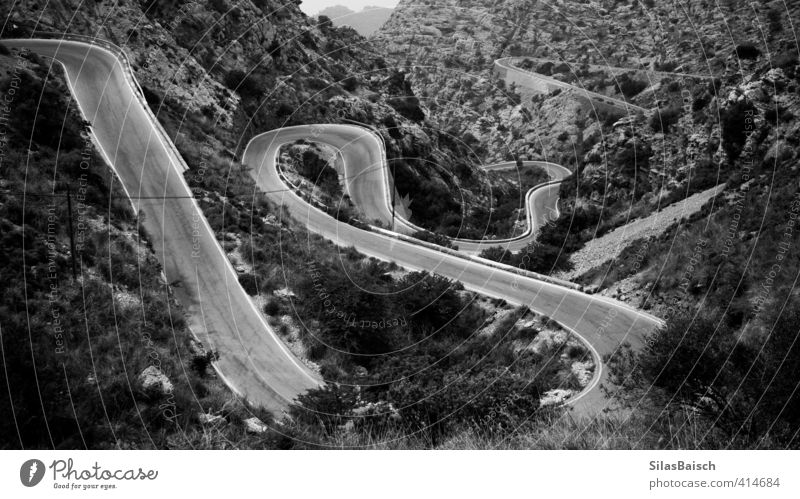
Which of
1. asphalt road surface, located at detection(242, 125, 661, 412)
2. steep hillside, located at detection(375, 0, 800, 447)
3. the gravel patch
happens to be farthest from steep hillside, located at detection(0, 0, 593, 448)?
the gravel patch

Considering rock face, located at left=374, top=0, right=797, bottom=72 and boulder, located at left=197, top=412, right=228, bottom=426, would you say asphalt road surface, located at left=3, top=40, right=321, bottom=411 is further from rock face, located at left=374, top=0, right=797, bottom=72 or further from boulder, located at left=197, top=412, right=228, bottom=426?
rock face, located at left=374, top=0, right=797, bottom=72

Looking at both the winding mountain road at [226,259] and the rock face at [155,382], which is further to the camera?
the winding mountain road at [226,259]

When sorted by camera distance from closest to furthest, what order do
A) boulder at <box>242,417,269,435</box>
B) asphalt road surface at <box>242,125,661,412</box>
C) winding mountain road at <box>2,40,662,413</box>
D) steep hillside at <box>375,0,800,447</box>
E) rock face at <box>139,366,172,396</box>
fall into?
1. steep hillside at <box>375,0,800,447</box>
2. boulder at <box>242,417,269,435</box>
3. rock face at <box>139,366,172,396</box>
4. winding mountain road at <box>2,40,662,413</box>
5. asphalt road surface at <box>242,125,661,412</box>

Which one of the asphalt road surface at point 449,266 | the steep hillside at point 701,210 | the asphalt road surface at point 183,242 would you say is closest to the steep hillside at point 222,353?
the asphalt road surface at point 183,242

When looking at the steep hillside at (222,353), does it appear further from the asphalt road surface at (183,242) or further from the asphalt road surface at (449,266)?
the asphalt road surface at (449,266)

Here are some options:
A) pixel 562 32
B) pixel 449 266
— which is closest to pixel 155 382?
pixel 449 266

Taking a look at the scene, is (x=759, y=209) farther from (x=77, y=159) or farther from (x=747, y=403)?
(x=77, y=159)
